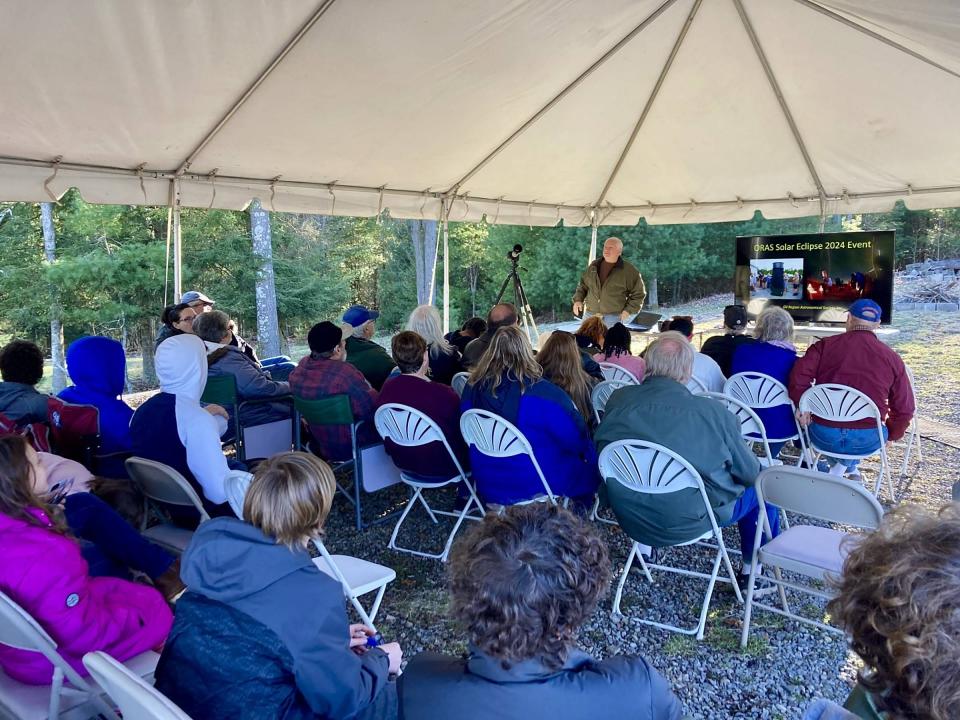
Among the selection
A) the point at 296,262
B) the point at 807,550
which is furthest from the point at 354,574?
the point at 296,262

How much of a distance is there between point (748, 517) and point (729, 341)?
79.5 inches

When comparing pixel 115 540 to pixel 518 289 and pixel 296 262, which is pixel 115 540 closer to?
pixel 518 289

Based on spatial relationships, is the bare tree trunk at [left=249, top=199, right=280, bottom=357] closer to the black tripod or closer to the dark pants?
the black tripod

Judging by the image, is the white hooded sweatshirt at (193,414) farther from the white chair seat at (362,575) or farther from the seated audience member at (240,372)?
the seated audience member at (240,372)

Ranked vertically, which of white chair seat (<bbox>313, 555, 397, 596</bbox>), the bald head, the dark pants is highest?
the bald head

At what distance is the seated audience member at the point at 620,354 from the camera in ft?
13.9

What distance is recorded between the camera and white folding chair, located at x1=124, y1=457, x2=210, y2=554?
2402 mm

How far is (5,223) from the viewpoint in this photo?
1277 cm

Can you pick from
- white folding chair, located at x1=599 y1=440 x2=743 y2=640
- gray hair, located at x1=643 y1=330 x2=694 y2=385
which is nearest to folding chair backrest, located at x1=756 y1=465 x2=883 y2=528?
white folding chair, located at x1=599 y1=440 x2=743 y2=640

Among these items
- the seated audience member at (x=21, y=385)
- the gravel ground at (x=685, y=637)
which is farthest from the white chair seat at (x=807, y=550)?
the seated audience member at (x=21, y=385)

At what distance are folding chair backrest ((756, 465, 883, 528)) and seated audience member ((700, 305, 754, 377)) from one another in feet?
7.23

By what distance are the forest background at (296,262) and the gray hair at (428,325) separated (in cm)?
322

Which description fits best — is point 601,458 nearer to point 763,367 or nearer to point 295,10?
point 763,367

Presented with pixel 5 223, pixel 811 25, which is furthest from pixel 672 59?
pixel 5 223
